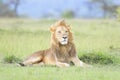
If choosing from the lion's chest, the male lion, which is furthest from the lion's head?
the lion's chest

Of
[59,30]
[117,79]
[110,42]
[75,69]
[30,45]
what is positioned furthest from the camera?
[110,42]

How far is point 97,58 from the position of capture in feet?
40.8

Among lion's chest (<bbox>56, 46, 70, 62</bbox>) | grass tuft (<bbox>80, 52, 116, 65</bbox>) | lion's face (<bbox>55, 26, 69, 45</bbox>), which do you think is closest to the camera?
lion's face (<bbox>55, 26, 69, 45</bbox>)

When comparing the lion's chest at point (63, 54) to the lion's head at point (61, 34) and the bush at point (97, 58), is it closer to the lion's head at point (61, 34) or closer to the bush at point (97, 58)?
the lion's head at point (61, 34)

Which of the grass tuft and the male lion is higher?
the male lion

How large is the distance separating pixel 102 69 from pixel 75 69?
588 mm

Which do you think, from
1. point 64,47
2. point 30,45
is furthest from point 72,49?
point 30,45

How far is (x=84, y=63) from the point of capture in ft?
38.2

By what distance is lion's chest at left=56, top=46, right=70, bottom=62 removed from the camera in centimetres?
1155

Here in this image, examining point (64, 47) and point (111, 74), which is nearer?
point (111, 74)

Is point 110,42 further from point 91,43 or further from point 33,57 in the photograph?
point 33,57

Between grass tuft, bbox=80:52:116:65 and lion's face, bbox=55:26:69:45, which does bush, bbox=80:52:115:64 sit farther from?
lion's face, bbox=55:26:69:45

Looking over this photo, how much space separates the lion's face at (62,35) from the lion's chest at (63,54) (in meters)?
0.18

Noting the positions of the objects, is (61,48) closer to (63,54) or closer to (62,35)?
(63,54)
